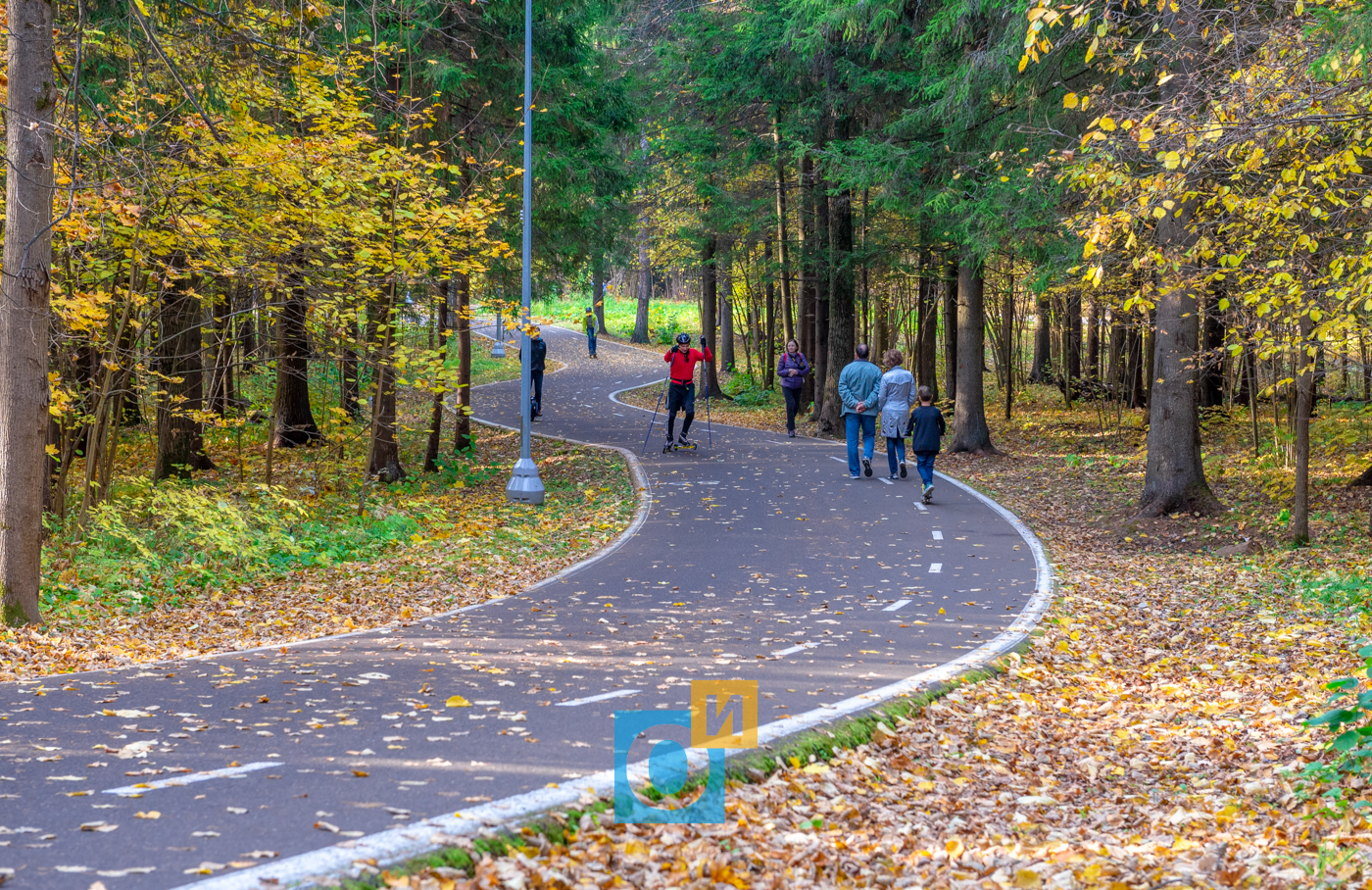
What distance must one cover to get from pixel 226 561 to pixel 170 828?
7.85 m

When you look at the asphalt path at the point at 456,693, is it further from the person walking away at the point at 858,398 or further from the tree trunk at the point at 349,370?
the tree trunk at the point at 349,370

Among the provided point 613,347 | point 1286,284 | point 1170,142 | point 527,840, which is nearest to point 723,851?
point 527,840

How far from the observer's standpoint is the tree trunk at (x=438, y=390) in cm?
1528

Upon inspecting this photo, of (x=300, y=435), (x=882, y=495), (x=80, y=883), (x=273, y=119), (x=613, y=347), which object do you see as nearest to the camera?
(x=80, y=883)

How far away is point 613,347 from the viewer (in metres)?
54.6

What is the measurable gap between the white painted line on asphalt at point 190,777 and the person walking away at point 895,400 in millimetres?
13173

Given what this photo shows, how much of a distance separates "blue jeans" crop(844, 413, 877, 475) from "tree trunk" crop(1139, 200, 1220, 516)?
4.70 metres

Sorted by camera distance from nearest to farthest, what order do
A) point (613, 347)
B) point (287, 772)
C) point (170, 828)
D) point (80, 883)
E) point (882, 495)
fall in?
1. point (80, 883)
2. point (170, 828)
3. point (287, 772)
4. point (882, 495)
5. point (613, 347)

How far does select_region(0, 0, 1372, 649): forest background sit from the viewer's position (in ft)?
27.6

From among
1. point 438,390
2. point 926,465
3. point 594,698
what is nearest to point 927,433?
point 926,465

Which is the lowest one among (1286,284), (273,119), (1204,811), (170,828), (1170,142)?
(1204,811)

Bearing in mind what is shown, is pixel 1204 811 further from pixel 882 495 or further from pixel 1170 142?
pixel 882 495

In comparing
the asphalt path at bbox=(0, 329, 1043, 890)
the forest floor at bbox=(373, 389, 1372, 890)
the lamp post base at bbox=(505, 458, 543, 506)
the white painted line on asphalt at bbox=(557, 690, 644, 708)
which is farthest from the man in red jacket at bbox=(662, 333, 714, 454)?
the white painted line on asphalt at bbox=(557, 690, 644, 708)

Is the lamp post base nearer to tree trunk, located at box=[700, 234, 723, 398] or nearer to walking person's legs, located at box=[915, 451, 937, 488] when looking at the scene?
walking person's legs, located at box=[915, 451, 937, 488]
